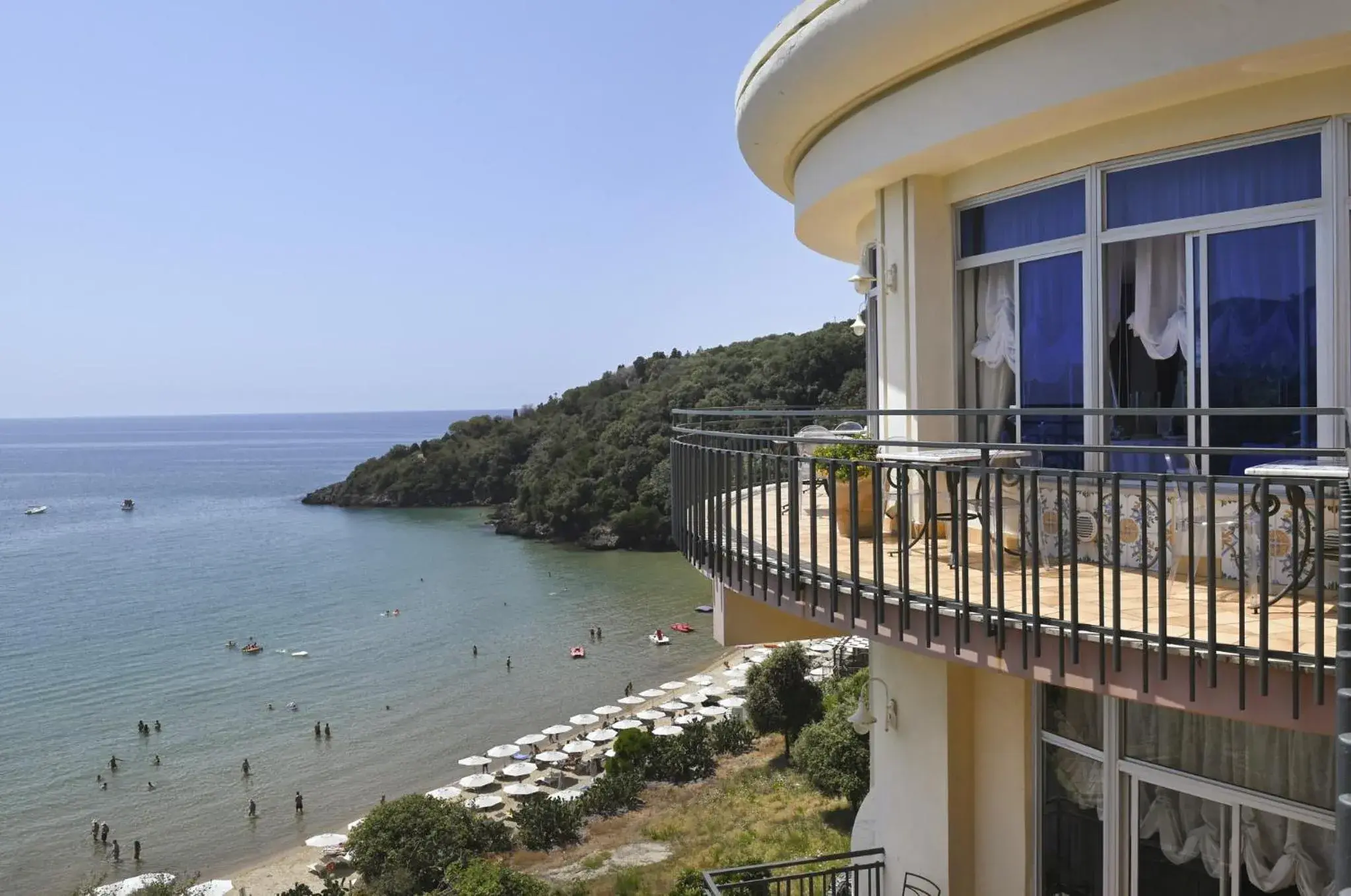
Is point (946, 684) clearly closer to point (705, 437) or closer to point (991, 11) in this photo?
point (705, 437)

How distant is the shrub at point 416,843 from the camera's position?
72.6 ft

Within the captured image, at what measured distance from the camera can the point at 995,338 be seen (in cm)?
691

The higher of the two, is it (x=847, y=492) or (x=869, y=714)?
(x=847, y=492)

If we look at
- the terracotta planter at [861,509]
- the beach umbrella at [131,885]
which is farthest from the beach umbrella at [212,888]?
the terracotta planter at [861,509]

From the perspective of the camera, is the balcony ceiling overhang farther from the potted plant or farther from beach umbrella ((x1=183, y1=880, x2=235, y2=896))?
beach umbrella ((x1=183, y1=880, x2=235, y2=896))

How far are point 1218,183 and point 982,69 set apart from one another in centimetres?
156

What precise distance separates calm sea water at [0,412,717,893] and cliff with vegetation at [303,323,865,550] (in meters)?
3.91

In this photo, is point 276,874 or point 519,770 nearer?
point 276,874

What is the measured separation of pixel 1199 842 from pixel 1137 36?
14.3ft

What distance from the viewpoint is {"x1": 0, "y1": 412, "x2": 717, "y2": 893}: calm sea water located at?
3019 cm

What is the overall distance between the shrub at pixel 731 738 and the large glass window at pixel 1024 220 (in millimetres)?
25930

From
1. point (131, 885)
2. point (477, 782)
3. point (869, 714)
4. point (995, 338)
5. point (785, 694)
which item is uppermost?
point (995, 338)

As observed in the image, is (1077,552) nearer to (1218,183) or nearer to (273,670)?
(1218,183)

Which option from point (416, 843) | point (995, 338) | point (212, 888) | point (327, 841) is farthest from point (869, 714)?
point (327, 841)
